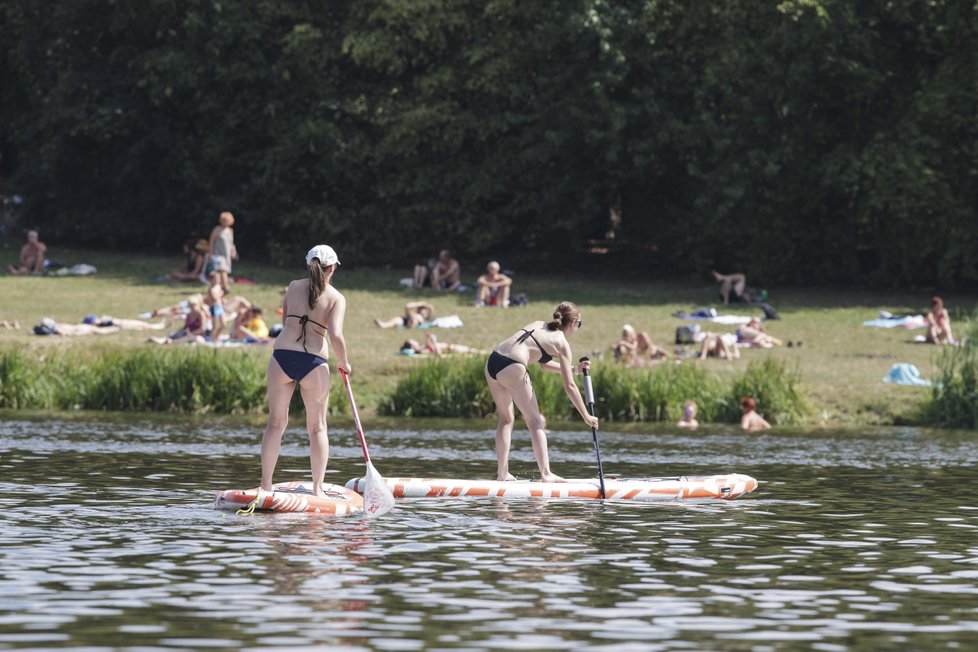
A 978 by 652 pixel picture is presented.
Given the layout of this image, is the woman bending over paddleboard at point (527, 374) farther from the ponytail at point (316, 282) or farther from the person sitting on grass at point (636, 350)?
the person sitting on grass at point (636, 350)

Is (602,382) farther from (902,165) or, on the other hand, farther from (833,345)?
(902,165)

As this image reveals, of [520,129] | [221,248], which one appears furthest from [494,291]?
[520,129]

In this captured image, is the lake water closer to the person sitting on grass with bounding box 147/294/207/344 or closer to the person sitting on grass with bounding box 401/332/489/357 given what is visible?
the person sitting on grass with bounding box 401/332/489/357

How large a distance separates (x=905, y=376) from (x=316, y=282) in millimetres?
17831

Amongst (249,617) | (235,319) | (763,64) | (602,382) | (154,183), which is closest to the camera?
(249,617)

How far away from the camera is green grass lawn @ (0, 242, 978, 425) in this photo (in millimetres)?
31234

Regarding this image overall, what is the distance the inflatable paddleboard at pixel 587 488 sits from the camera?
57.5 feet

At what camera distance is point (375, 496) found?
15945 millimetres

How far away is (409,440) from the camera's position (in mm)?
25172

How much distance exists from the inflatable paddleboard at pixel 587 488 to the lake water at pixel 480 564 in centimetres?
23

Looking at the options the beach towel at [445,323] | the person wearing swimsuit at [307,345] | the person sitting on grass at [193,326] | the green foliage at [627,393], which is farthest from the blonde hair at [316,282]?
the beach towel at [445,323]

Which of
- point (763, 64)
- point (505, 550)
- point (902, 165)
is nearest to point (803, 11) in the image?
point (763, 64)

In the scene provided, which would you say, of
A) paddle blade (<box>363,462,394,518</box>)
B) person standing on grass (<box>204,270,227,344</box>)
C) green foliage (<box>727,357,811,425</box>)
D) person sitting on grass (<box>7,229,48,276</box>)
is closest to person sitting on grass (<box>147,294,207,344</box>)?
person standing on grass (<box>204,270,227,344</box>)

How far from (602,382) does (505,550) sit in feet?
50.9
